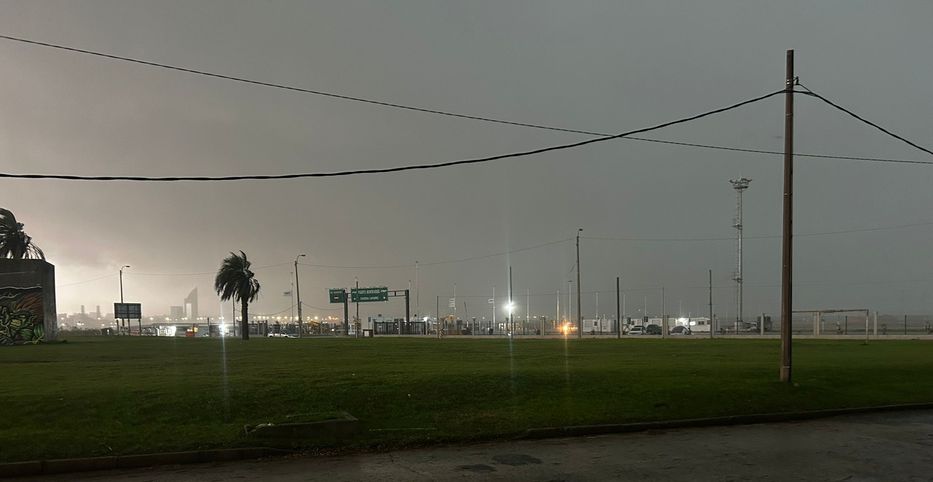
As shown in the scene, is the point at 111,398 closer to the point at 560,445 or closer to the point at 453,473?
the point at 453,473

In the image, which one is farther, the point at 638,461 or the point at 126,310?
the point at 126,310

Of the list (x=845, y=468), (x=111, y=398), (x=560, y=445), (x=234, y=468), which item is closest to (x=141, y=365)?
(x=111, y=398)

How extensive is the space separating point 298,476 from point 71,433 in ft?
17.4

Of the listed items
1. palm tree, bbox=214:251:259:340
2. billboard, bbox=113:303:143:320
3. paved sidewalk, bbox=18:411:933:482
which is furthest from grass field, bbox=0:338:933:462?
billboard, bbox=113:303:143:320

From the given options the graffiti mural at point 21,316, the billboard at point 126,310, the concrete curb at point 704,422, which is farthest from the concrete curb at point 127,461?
the billboard at point 126,310

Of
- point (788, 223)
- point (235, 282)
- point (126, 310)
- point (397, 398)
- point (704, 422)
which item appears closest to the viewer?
point (704, 422)

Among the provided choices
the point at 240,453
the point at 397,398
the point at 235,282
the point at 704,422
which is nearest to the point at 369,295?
the point at 235,282

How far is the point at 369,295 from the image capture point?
328 ft

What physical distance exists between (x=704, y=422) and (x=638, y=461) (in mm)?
4352

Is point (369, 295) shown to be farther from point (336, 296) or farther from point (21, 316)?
point (21, 316)

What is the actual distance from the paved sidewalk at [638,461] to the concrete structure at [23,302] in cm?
4743

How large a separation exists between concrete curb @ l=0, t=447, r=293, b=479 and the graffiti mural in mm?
46251

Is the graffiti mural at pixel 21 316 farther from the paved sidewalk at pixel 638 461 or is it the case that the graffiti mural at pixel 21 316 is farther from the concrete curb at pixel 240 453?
the paved sidewalk at pixel 638 461

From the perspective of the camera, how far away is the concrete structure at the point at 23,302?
48281 mm
